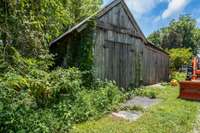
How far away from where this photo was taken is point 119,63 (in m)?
10.5

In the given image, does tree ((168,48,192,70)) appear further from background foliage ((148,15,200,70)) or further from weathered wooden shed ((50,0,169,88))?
weathered wooden shed ((50,0,169,88))

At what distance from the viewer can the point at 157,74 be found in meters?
16.9

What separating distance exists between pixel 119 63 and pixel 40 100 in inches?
216

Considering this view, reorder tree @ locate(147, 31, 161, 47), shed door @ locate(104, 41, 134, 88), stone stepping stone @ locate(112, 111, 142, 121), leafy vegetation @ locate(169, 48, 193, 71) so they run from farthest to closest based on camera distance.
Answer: tree @ locate(147, 31, 161, 47) → leafy vegetation @ locate(169, 48, 193, 71) → shed door @ locate(104, 41, 134, 88) → stone stepping stone @ locate(112, 111, 142, 121)

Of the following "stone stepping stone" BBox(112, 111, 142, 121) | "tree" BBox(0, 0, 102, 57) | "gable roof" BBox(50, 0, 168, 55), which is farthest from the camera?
"gable roof" BBox(50, 0, 168, 55)

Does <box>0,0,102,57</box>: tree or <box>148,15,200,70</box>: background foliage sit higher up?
<box>148,15,200,70</box>: background foliage

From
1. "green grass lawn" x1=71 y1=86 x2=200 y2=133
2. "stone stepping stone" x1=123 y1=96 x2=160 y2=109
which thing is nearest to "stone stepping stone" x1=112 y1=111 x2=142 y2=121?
"green grass lawn" x1=71 y1=86 x2=200 y2=133

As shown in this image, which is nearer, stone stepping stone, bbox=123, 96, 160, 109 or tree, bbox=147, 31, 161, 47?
stone stepping stone, bbox=123, 96, 160, 109

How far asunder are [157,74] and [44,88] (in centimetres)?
1263

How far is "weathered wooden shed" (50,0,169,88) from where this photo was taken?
356 inches

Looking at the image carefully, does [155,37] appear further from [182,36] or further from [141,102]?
[141,102]

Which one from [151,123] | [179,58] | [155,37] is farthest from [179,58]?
[155,37]

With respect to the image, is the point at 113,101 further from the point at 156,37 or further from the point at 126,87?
the point at 156,37

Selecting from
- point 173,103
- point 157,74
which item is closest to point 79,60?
point 173,103
